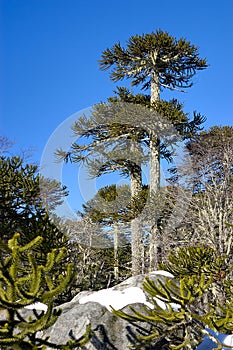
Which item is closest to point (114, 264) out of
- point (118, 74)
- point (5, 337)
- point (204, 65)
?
point (118, 74)

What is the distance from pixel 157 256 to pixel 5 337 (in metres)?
9.19

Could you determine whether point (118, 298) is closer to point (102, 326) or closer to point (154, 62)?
point (102, 326)

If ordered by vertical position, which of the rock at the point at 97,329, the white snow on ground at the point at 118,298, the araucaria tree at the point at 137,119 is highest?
the araucaria tree at the point at 137,119

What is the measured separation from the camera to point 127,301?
4684 mm

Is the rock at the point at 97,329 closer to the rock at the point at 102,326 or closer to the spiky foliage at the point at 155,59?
the rock at the point at 102,326

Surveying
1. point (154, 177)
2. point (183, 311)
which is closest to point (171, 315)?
point (183, 311)

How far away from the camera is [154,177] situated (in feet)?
42.1

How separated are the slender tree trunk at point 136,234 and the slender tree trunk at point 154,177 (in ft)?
1.68

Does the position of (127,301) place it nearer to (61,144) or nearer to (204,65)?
(61,144)

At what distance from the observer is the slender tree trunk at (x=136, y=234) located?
12.2 meters

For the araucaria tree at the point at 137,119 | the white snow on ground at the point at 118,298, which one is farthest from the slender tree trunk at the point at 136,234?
the white snow on ground at the point at 118,298

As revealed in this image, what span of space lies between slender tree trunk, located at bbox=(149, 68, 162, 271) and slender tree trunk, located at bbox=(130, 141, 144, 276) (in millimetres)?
513

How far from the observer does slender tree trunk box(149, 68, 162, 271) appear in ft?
38.1

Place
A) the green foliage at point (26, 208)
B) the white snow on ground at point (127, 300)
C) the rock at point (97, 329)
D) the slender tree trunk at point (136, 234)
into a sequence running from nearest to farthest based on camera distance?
the rock at point (97, 329)
the white snow on ground at point (127, 300)
the green foliage at point (26, 208)
the slender tree trunk at point (136, 234)
